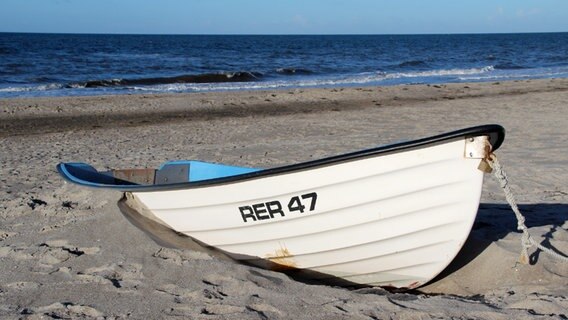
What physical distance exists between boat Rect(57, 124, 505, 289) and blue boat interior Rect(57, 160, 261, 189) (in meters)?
0.77

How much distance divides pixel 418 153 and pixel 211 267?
1574mm

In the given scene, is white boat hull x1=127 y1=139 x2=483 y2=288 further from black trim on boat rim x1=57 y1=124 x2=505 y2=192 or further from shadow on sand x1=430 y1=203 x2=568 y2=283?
shadow on sand x1=430 y1=203 x2=568 y2=283

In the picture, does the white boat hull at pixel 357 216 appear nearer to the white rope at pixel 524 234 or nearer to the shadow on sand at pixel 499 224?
the white rope at pixel 524 234

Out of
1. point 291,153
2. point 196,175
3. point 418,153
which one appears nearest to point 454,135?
point 418,153

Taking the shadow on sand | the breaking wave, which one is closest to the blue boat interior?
the shadow on sand

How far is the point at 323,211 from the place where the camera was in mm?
4250

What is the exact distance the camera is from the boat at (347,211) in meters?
3.94

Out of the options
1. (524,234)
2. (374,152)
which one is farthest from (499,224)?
(374,152)

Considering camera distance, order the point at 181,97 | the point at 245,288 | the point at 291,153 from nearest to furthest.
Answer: the point at 245,288
the point at 291,153
the point at 181,97

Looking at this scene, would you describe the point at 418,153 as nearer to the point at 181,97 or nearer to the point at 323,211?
the point at 323,211

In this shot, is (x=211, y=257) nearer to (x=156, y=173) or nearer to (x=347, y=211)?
(x=347, y=211)

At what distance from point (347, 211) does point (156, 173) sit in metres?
2.43

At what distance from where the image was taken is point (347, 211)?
13.8 feet

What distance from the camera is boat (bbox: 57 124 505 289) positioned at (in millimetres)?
3941
